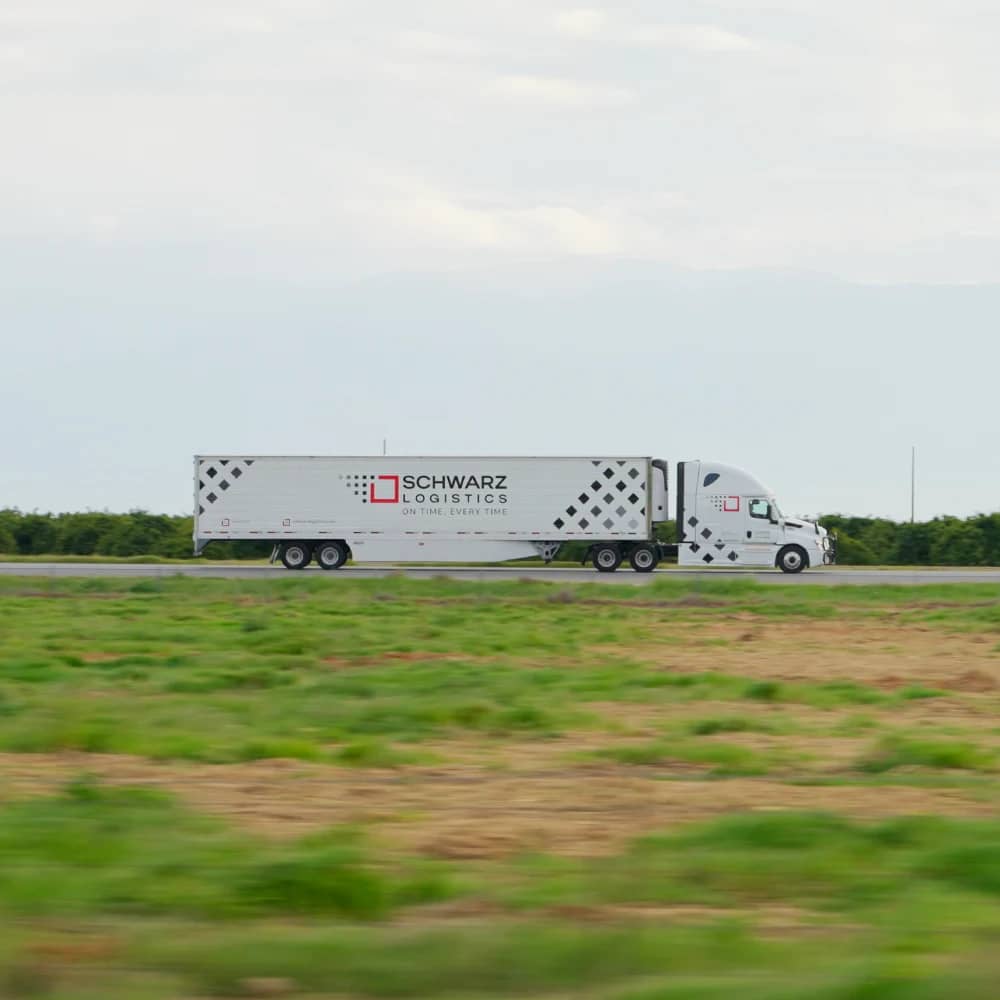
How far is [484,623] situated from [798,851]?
1615 centimetres

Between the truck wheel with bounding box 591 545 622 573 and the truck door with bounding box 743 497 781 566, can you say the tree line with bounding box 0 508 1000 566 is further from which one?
the truck door with bounding box 743 497 781 566

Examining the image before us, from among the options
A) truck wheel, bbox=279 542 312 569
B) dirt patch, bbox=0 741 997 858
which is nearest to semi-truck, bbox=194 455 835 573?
truck wheel, bbox=279 542 312 569

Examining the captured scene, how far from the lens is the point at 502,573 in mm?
41906

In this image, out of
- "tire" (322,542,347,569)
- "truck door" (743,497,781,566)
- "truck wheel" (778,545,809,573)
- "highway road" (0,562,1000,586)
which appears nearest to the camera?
"highway road" (0,562,1000,586)

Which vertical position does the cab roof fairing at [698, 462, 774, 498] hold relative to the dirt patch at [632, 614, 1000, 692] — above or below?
above

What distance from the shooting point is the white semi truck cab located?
43.5 m

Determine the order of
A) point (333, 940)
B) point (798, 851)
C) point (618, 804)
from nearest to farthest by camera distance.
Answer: point (333, 940)
point (798, 851)
point (618, 804)

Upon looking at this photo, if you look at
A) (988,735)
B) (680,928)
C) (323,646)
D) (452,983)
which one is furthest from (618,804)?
(323,646)

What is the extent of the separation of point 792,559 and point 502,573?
8.92m

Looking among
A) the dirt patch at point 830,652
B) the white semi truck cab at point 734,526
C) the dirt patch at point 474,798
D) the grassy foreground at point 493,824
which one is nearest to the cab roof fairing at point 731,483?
the white semi truck cab at point 734,526

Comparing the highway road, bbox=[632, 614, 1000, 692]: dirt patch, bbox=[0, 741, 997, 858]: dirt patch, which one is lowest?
bbox=[0, 741, 997, 858]: dirt patch

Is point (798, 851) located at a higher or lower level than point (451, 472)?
lower

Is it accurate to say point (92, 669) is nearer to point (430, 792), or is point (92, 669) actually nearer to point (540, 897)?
point (430, 792)

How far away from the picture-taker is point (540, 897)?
235 inches
